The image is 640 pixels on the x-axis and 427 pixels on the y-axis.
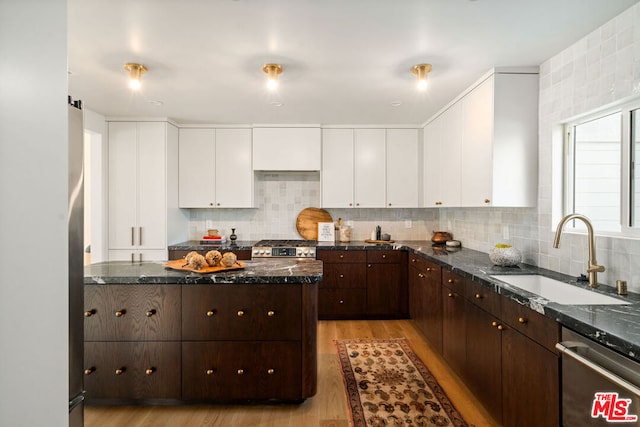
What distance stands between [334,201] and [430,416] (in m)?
2.76

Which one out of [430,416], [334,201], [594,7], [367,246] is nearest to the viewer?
[594,7]

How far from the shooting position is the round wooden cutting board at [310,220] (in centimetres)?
479

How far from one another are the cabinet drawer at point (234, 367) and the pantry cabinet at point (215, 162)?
2.52 m

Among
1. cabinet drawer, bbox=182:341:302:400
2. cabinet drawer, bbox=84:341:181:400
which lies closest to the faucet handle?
cabinet drawer, bbox=182:341:302:400

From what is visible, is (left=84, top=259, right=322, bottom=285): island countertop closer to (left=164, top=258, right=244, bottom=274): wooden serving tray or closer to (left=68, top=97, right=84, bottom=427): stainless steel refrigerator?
(left=164, top=258, right=244, bottom=274): wooden serving tray

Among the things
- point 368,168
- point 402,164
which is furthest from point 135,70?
point 402,164

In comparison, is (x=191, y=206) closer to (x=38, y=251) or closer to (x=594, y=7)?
(x=38, y=251)

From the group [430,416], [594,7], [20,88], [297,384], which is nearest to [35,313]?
[20,88]

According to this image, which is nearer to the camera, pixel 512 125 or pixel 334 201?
pixel 512 125

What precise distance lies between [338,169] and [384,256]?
4.15 feet

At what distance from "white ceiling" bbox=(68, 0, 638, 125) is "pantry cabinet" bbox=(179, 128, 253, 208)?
99cm

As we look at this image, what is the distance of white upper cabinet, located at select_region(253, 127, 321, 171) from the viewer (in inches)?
174

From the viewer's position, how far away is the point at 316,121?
4.32m
